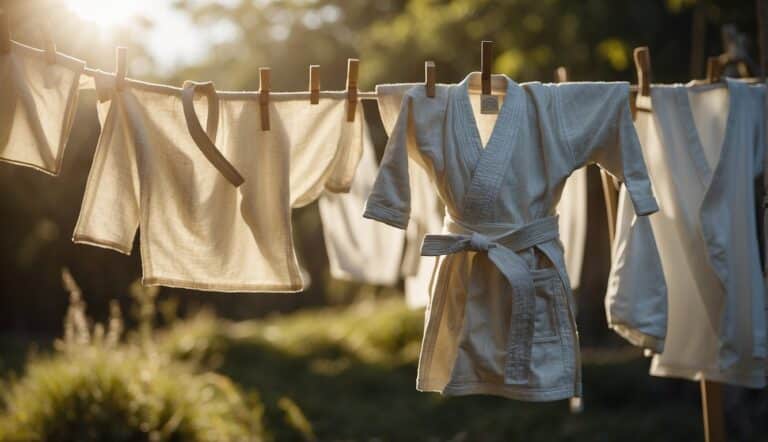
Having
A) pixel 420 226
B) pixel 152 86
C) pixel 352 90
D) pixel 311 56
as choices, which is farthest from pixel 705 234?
pixel 311 56

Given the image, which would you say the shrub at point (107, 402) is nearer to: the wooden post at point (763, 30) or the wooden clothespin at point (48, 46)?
the wooden clothespin at point (48, 46)

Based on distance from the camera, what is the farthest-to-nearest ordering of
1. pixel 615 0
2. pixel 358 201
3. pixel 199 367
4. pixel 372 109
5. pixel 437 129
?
pixel 372 109, pixel 199 367, pixel 615 0, pixel 358 201, pixel 437 129

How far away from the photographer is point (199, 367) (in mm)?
5590

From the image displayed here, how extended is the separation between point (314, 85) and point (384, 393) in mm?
3444

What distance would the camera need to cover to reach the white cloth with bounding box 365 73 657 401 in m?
2.13

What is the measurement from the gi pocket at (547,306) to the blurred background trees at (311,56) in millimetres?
1532

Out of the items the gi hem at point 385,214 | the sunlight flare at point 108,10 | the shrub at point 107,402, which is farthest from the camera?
the shrub at point 107,402

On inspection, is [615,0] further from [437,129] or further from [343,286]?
[343,286]

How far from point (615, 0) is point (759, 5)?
8.93ft

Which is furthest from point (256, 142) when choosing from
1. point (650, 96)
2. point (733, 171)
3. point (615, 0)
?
point (615, 0)

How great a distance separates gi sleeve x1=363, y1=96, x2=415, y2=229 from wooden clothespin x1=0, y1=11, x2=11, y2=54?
105 centimetres

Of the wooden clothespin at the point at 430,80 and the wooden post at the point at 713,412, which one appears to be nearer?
the wooden clothespin at the point at 430,80

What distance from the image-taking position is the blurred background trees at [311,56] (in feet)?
15.9

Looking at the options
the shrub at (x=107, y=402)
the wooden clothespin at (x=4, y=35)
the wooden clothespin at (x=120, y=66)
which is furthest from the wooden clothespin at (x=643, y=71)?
the shrub at (x=107, y=402)
